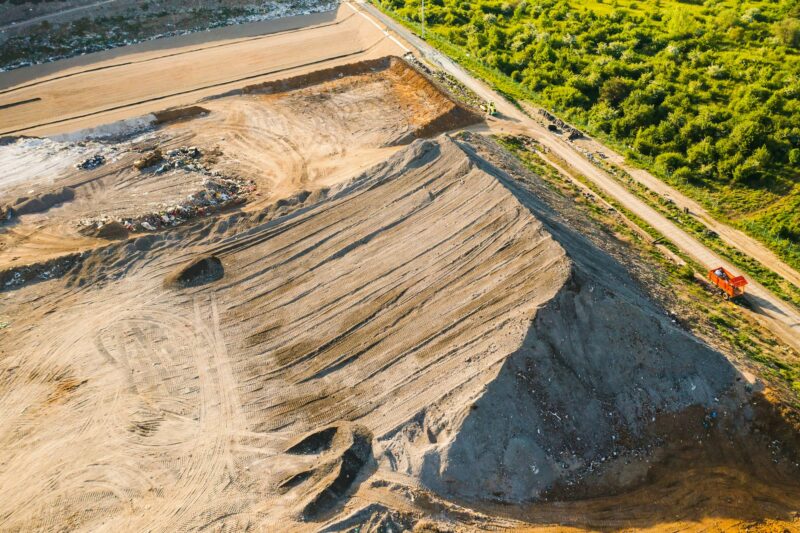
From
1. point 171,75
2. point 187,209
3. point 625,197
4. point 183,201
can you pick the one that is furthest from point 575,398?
point 171,75

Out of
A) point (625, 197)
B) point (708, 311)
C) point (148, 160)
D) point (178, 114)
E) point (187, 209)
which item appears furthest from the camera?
point (178, 114)

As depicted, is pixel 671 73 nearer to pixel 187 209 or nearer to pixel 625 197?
pixel 625 197

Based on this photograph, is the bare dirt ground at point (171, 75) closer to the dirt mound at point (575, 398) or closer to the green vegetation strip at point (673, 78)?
the green vegetation strip at point (673, 78)

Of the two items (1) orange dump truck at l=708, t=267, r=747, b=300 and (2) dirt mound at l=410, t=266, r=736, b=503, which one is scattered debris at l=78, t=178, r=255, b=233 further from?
(1) orange dump truck at l=708, t=267, r=747, b=300

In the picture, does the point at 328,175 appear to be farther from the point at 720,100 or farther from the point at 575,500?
the point at 720,100

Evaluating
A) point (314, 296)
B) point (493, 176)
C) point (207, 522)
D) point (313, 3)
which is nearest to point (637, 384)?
point (493, 176)

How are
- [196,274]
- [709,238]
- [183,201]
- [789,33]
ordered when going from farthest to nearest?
[789,33]
[183,201]
[709,238]
[196,274]

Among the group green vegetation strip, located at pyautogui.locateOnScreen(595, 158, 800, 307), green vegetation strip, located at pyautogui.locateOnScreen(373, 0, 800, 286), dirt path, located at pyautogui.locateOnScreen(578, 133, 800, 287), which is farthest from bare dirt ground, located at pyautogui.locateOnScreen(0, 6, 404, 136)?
green vegetation strip, located at pyautogui.locateOnScreen(595, 158, 800, 307)
